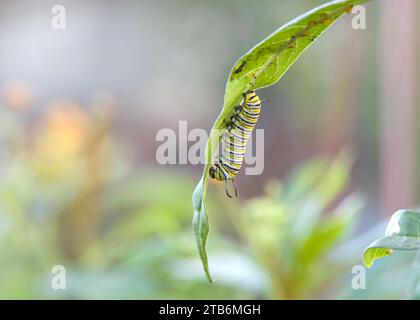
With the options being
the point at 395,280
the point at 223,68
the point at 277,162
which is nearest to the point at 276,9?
the point at 223,68

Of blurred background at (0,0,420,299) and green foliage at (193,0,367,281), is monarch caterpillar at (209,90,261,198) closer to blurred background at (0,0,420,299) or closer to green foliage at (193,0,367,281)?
green foliage at (193,0,367,281)

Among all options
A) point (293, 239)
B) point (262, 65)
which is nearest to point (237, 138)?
point (262, 65)

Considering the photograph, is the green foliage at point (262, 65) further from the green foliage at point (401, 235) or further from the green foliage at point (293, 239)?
the green foliage at point (293, 239)

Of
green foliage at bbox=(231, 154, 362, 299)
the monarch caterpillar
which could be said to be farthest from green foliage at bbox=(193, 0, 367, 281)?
green foliage at bbox=(231, 154, 362, 299)

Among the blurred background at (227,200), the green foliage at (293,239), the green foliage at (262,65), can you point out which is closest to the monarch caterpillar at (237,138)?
the green foliage at (262,65)

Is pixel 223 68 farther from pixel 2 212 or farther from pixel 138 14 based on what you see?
pixel 2 212
